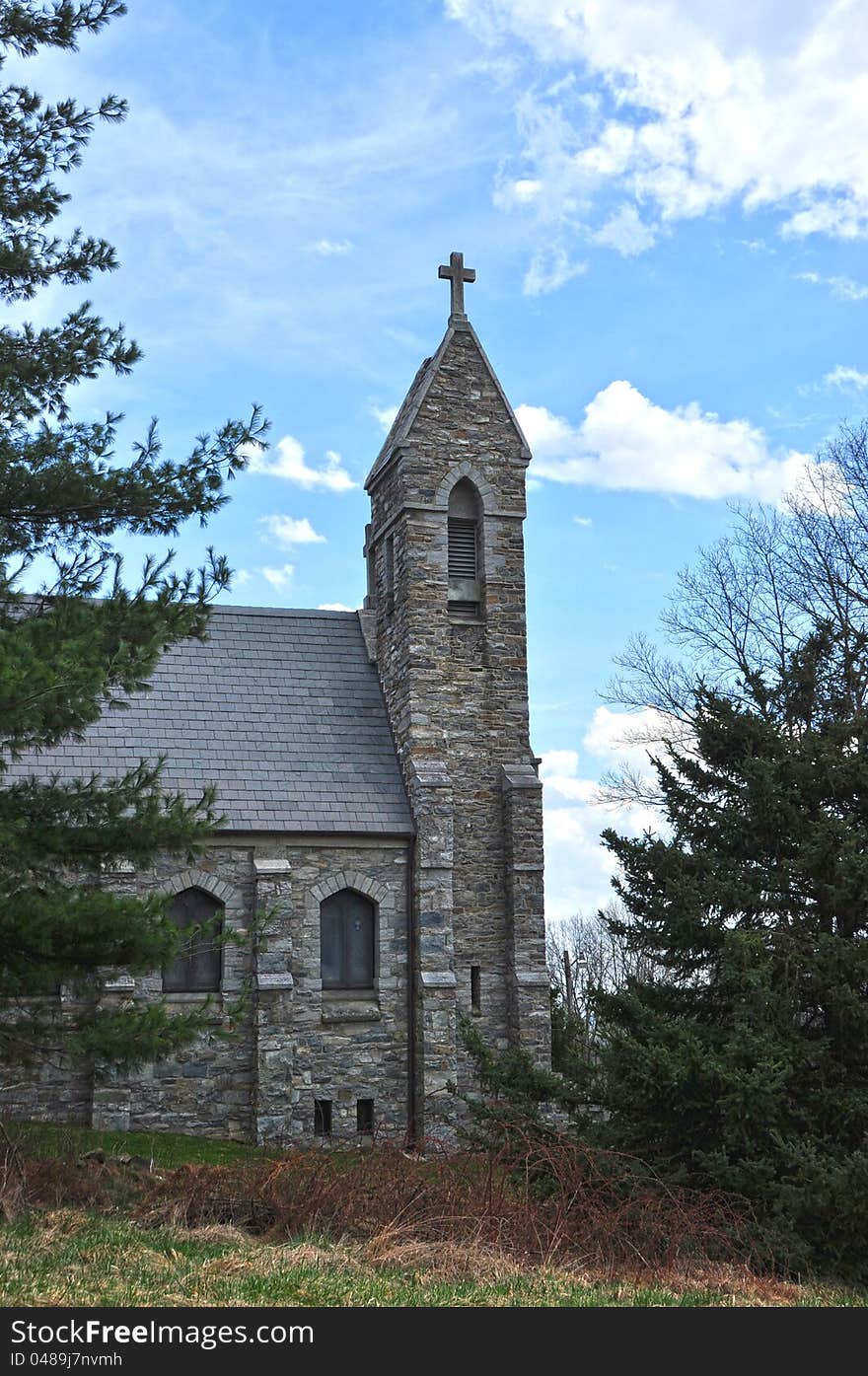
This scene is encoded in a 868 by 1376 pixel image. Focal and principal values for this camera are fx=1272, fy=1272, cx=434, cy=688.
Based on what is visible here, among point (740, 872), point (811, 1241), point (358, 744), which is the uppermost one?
point (358, 744)

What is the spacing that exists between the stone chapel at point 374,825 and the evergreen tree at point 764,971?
22.3ft

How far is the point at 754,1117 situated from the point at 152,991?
1093 centimetres

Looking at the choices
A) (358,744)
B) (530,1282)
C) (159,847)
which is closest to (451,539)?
(358,744)

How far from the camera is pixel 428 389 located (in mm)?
22422

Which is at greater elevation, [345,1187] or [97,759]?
[97,759]

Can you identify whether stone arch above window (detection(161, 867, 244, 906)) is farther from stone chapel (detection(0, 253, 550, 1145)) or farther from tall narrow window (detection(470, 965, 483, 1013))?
tall narrow window (detection(470, 965, 483, 1013))

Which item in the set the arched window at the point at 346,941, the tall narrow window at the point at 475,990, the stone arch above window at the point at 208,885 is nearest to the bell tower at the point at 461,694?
the tall narrow window at the point at 475,990

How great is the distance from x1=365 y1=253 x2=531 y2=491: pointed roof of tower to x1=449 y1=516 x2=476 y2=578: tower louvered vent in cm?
164

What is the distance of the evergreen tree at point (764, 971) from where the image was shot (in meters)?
11.2

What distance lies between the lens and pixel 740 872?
13.3 meters

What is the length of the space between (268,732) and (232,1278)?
14208 mm

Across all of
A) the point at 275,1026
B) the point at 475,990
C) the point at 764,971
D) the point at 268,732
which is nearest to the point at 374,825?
the point at 268,732

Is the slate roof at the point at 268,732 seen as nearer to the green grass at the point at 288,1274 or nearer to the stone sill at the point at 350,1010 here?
the stone sill at the point at 350,1010

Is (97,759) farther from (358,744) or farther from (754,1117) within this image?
(754,1117)
